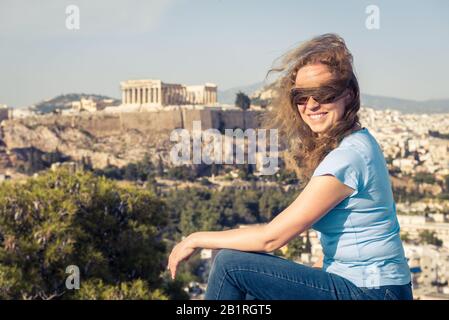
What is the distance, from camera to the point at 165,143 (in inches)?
1873

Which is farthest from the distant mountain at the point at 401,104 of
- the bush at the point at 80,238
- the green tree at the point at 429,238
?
the bush at the point at 80,238

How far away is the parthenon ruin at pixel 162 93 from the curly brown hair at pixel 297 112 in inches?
1898

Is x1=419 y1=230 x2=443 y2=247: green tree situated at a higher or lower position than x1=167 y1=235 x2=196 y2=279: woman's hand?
lower

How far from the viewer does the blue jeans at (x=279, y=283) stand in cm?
175

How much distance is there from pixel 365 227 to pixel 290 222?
181mm

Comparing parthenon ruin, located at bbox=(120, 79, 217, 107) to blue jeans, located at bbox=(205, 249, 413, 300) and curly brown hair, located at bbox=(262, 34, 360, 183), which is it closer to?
curly brown hair, located at bbox=(262, 34, 360, 183)

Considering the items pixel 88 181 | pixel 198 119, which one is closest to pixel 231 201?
pixel 198 119

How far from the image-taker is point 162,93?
5091 centimetres

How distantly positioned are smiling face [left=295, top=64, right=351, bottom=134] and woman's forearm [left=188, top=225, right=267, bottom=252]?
0.35 m

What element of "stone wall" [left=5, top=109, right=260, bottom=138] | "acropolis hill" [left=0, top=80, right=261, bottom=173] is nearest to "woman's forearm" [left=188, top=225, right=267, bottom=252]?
"acropolis hill" [left=0, top=80, right=261, bottom=173]

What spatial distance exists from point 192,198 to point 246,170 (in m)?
6.90

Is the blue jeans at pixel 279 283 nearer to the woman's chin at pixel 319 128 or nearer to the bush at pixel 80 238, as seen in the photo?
the woman's chin at pixel 319 128

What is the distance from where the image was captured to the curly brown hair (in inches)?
75.0

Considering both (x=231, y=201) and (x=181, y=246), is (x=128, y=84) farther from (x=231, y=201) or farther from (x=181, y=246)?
(x=181, y=246)
